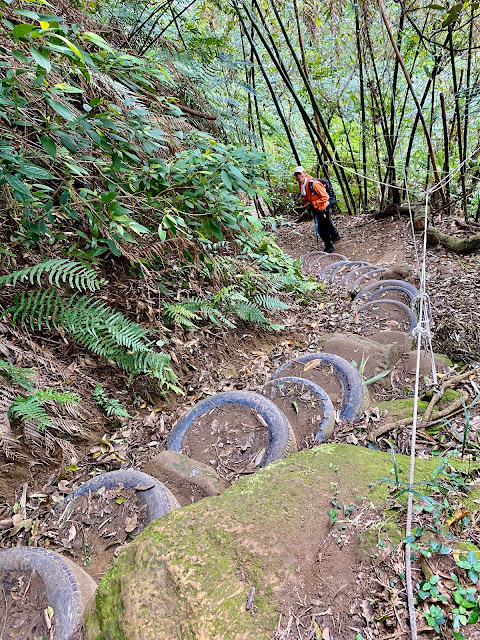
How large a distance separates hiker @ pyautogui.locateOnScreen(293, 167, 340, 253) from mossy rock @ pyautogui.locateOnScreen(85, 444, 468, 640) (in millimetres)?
7661

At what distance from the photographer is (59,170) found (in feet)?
10.8

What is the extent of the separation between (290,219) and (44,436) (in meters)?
11.3

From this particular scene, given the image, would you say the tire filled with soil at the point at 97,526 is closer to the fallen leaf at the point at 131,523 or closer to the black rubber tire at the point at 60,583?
the fallen leaf at the point at 131,523

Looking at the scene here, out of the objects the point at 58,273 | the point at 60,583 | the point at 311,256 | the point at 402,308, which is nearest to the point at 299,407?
the point at 60,583

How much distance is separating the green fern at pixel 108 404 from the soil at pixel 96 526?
83cm

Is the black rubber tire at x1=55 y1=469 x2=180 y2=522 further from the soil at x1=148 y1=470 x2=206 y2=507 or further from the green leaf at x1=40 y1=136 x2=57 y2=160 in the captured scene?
the green leaf at x1=40 y1=136 x2=57 y2=160

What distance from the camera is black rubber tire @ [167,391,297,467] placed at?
9.05 ft

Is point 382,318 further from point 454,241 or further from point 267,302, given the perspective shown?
point 454,241

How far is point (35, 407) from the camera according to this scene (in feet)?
8.42

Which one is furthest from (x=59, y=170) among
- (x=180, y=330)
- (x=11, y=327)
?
(x=180, y=330)

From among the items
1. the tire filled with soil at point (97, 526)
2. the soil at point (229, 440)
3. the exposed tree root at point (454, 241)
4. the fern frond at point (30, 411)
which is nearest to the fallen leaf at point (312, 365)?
the soil at point (229, 440)

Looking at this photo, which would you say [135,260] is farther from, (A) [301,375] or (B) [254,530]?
(B) [254,530]

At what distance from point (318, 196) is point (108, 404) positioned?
708cm

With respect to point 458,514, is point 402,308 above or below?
above
